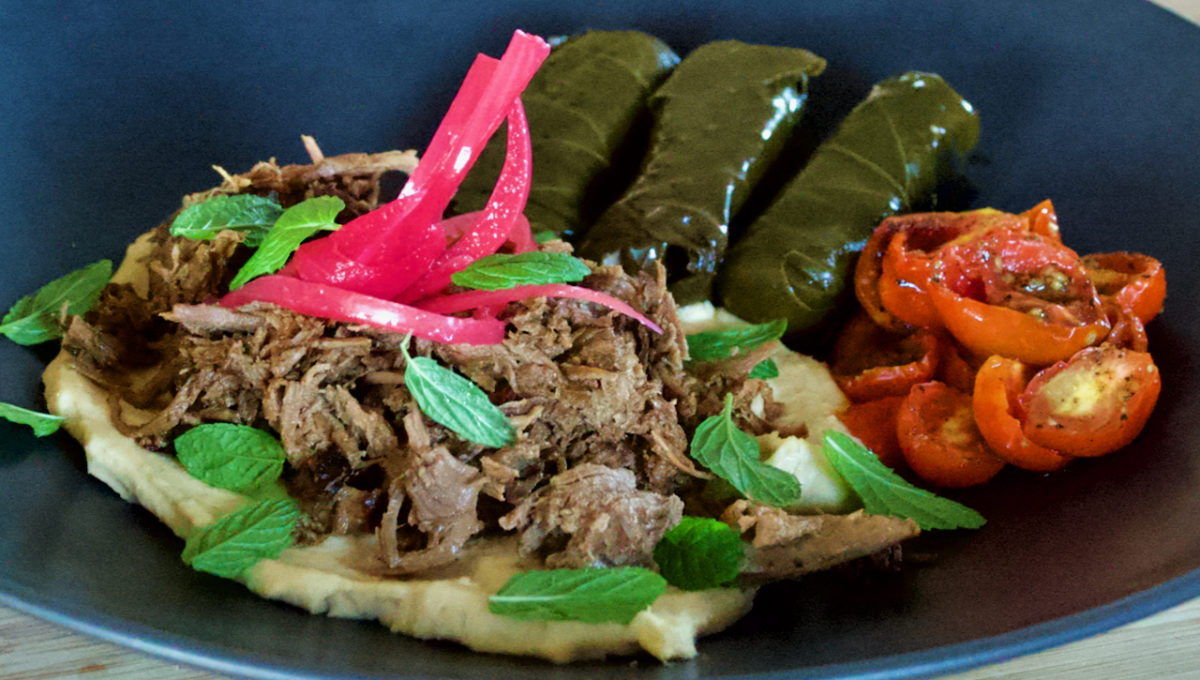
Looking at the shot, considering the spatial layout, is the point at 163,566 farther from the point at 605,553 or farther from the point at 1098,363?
the point at 1098,363

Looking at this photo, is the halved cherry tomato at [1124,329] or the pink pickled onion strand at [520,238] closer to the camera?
the pink pickled onion strand at [520,238]

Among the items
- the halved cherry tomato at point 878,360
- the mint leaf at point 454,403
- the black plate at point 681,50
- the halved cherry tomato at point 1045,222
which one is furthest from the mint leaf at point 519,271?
the halved cherry tomato at point 1045,222

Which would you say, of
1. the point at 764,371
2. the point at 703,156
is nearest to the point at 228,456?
the point at 764,371

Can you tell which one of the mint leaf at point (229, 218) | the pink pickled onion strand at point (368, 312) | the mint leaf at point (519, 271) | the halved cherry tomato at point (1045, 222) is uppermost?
the mint leaf at point (519, 271)

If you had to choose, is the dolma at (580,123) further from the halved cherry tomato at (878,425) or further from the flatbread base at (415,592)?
the flatbread base at (415,592)

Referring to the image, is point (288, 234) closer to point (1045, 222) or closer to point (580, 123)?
point (580, 123)
